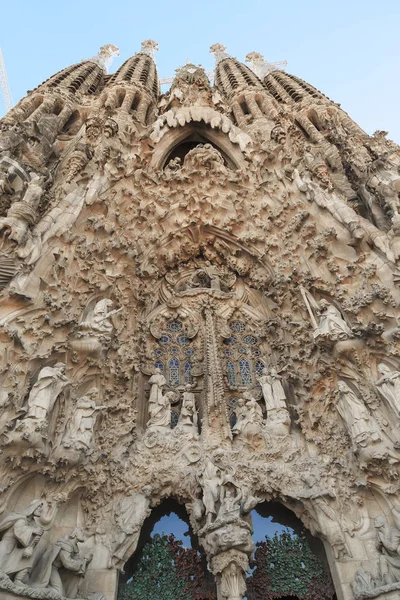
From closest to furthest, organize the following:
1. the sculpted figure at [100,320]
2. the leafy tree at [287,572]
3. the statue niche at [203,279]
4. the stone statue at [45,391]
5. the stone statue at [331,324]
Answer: the stone statue at [45,391]
the leafy tree at [287,572]
the sculpted figure at [100,320]
the stone statue at [331,324]
the statue niche at [203,279]

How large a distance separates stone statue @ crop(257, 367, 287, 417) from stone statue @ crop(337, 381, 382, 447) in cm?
94

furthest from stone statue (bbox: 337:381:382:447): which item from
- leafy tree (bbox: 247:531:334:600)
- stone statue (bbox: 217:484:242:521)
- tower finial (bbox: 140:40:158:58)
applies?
tower finial (bbox: 140:40:158:58)

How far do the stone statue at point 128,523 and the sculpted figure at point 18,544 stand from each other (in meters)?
1.09

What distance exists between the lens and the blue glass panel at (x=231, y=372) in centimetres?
772

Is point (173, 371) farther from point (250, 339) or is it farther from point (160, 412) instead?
point (250, 339)

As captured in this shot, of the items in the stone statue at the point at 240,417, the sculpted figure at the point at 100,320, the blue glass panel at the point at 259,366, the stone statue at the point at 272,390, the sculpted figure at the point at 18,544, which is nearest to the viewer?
the sculpted figure at the point at 18,544

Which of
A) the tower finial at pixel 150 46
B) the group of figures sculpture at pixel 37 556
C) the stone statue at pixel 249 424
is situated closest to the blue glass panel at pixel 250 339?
the stone statue at pixel 249 424

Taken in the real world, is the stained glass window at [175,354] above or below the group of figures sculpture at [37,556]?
above

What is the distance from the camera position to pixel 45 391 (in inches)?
213

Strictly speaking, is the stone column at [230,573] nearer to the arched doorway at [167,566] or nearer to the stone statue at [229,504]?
the stone statue at [229,504]

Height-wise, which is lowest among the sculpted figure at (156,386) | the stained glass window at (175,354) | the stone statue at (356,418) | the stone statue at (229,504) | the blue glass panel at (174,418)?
the stone statue at (229,504)

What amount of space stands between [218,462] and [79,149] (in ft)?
28.0

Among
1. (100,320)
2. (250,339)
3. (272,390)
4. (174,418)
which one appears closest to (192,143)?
(250,339)

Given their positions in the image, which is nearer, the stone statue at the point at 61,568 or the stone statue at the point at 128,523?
the stone statue at the point at 61,568
